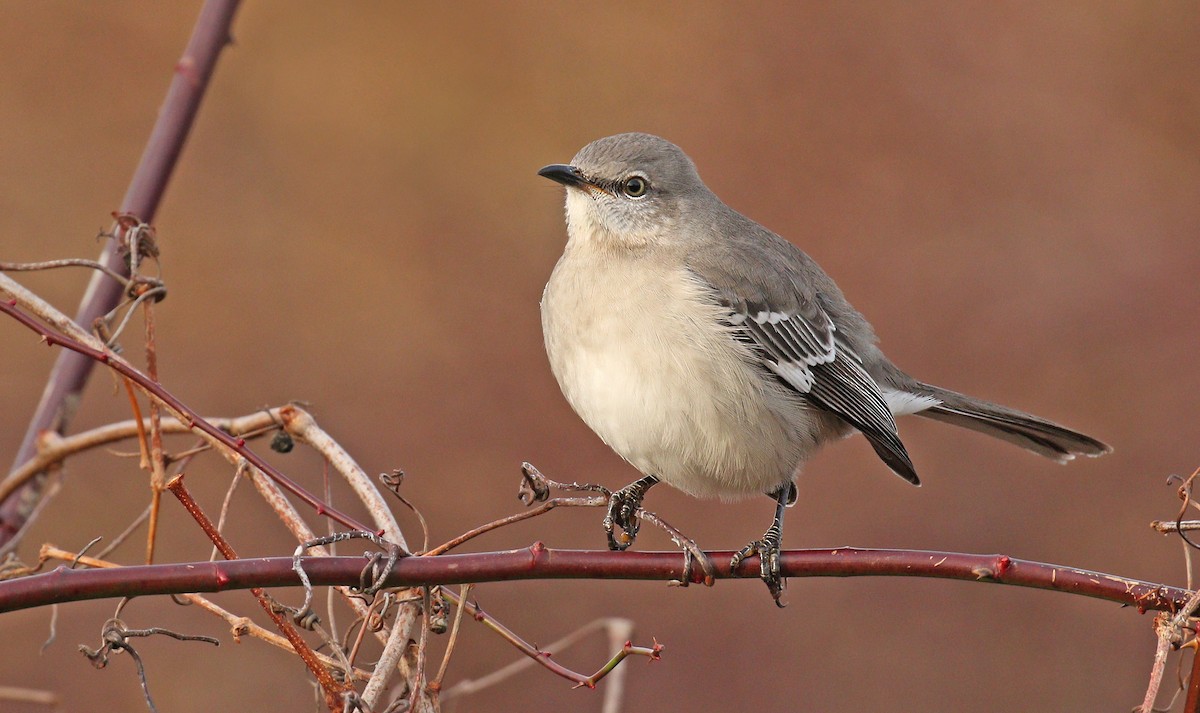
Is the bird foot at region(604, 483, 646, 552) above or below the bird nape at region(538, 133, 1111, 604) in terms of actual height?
below

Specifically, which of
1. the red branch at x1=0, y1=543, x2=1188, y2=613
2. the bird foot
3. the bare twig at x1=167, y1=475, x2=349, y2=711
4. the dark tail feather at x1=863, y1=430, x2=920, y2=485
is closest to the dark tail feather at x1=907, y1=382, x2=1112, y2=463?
the dark tail feather at x1=863, y1=430, x2=920, y2=485

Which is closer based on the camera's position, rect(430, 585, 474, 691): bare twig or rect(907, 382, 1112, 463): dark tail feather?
rect(430, 585, 474, 691): bare twig

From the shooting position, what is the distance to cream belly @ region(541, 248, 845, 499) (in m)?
3.72

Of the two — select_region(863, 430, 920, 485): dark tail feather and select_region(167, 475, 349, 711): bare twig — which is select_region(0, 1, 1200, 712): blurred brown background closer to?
select_region(863, 430, 920, 485): dark tail feather

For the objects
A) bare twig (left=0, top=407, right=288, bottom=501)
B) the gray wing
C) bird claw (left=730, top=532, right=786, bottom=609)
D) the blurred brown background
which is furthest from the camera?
the blurred brown background

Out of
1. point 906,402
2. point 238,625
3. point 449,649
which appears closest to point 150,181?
point 238,625

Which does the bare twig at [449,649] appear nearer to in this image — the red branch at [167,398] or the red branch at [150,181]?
the red branch at [167,398]

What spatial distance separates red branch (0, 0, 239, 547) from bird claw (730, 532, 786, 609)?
5.95 ft

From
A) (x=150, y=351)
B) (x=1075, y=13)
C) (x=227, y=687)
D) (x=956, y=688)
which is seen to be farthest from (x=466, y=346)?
(x=1075, y=13)

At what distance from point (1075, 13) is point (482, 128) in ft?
13.9

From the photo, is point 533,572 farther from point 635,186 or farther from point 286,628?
point 635,186

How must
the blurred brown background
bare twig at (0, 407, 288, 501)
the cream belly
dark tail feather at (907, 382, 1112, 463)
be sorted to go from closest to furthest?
bare twig at (0, 407, 288, 501) → the cream belly → dark tail feather at (907, 382, 1112, 463) → the blurred brown background

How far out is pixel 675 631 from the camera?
19.8 ft

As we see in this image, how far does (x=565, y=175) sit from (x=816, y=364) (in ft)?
3.97
